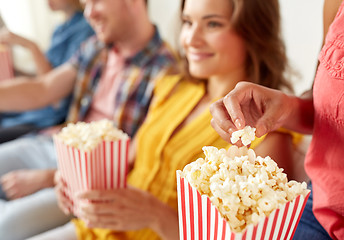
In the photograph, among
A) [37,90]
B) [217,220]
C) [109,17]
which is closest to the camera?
[217,220]

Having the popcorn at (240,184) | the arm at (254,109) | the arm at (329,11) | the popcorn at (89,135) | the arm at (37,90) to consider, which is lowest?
the arm at (37,90)

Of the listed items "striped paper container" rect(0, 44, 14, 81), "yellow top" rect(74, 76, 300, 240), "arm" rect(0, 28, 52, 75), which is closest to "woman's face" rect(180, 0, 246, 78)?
"yellow top" rect(74, 76, 300, 240)

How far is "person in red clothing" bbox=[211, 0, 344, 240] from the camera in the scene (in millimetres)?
701

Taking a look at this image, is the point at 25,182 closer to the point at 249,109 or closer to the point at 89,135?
the point at 89,135

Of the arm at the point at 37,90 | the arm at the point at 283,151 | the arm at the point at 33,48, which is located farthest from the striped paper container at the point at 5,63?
the arm at the point at 283,151

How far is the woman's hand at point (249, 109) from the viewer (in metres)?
0.66

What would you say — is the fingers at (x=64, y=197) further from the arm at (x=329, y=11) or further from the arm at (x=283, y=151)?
the arm at (x=329, y=11)

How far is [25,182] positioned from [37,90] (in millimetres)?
653

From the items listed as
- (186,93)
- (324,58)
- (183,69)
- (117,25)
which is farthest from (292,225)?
(117,25)

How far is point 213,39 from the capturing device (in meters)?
1.18

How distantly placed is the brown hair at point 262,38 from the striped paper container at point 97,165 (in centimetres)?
47

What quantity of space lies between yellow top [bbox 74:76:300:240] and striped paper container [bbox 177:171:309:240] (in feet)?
1.31

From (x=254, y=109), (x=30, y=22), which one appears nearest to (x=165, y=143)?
(x=254, y=109)

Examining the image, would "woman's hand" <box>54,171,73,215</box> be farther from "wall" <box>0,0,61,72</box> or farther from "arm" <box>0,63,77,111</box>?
A: "wall" <box>0,0,61,72</box>
